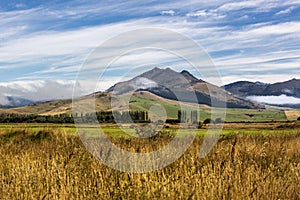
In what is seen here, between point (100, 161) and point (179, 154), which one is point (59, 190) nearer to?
point (100, 161)

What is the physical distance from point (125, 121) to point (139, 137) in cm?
82

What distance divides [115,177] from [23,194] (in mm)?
2061

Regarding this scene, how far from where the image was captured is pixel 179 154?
11945 millimetres

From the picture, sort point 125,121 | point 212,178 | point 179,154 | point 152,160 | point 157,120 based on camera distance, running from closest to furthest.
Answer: point 212,178 → point 152,160 → point 179,154 → point 125,121 → point 157,120

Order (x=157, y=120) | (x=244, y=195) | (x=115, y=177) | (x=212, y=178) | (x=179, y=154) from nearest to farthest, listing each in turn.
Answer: (x=244, y=195) < (x=212, y=178) < (x=115, y=177) < (x=179, y=154) < (x=157, y=120)

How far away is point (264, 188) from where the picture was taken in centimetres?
779

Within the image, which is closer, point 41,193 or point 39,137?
point 41,193

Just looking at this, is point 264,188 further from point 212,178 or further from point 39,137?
point 39,137

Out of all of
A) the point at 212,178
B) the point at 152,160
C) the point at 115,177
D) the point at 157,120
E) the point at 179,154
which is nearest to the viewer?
the point at 212,178

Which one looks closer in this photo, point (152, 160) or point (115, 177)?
point (115, 177)

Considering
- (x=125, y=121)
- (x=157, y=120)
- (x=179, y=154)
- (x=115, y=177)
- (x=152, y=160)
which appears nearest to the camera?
(x=115, y=177)

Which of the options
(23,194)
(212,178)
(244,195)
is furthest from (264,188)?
(23,194)

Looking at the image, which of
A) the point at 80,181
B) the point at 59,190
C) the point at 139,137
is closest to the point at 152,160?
the point at 80,181

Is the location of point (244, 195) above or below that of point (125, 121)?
below
